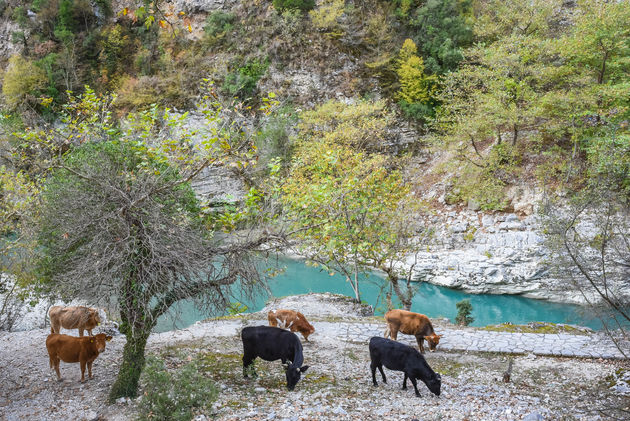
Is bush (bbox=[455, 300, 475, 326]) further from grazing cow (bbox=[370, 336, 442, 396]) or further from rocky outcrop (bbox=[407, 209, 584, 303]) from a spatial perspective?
grazing cow (bbox=[370, 336, 442, 396])

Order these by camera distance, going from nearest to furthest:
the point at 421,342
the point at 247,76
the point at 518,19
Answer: the point at 421,342
the point at 518,19
the point at 247,76

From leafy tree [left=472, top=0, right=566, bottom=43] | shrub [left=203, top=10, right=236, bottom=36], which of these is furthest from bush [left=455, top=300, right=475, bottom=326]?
shrub [left=203, top=10, right=236, bottom=36]

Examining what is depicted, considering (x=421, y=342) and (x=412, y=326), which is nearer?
(x=412, y=326)

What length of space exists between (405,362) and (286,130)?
24.6 meters

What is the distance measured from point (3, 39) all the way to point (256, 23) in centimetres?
2377

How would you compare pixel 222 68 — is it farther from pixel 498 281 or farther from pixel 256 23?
pixel 498 281

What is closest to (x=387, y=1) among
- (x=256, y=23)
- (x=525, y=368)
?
(x=256, y=23)

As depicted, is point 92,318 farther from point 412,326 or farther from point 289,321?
point 412,326

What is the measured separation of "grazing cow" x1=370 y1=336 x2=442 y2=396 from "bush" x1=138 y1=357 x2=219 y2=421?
3.23 metres

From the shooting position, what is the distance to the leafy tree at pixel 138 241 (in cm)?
612

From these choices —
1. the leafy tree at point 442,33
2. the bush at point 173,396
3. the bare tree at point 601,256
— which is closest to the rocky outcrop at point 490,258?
the bare tree at point 601,256

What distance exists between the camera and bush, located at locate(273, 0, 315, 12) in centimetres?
3294

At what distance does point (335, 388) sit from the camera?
297 inches

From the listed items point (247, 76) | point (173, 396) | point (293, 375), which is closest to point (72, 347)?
point (173, 396)
